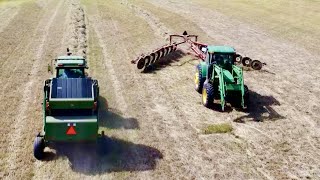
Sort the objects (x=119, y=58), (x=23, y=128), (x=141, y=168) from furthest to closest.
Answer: (x=119, y=58) < (x=23, y=128) < (x=141, y=168)

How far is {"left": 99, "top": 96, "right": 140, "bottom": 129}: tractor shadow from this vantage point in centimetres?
1676

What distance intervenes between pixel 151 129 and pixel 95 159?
3.33 m

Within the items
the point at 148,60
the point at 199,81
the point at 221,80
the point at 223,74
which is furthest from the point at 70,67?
the point at 148,60

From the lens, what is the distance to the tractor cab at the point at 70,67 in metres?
16.4

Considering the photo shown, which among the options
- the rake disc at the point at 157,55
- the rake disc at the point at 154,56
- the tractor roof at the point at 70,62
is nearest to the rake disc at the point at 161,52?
the rake disc at the point at 157,55

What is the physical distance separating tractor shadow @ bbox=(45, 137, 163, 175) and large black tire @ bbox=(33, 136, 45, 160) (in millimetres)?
292

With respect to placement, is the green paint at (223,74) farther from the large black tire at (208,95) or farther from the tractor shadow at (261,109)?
the tractor shadow at (261,109)

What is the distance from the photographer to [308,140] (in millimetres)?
16547

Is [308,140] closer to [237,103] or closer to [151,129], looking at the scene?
[237,103]

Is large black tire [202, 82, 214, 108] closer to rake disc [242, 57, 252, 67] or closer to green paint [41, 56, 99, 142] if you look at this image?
green paint [41, 56, 99, 142]

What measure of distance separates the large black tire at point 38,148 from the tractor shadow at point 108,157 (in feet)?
0.96

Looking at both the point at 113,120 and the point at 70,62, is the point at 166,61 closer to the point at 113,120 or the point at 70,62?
the point at 113,120

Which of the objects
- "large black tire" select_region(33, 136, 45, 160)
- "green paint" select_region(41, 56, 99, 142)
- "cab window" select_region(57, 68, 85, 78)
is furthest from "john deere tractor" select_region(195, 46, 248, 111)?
"large black tire" select_region(33, 136, 45, 160)

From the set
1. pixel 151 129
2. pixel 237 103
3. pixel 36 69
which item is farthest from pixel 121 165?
pixel 36 69
